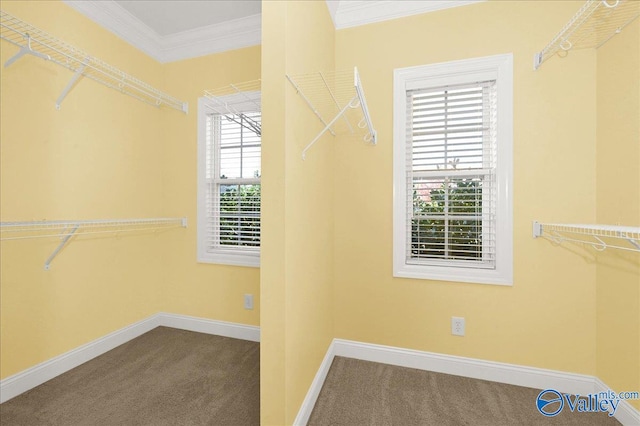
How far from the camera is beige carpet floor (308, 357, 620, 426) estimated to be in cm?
160

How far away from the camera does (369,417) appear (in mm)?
1626

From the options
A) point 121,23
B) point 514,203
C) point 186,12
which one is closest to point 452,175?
point 514,203

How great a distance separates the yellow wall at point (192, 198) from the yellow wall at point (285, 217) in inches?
45.0

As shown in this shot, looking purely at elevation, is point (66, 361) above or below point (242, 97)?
below

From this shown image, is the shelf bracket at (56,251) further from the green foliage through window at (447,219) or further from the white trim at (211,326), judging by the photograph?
the green foliage through window at (447,219)

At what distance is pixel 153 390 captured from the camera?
187 centimetres

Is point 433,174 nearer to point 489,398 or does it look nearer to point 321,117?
point 321,117

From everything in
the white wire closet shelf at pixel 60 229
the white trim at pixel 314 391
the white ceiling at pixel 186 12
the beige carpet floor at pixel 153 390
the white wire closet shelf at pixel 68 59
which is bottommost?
the beige carpet floor at pixel 153 390

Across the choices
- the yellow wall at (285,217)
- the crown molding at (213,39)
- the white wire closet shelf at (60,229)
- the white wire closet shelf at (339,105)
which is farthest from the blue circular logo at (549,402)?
the crown molding at (213,39)

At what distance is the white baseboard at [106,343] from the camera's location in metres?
1.80

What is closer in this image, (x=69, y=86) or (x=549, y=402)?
(x=549, y=402)

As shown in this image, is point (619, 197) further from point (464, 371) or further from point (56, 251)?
point (56, 251)

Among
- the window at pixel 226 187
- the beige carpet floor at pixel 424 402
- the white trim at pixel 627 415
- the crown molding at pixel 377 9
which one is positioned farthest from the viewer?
the window at pixel 226 187

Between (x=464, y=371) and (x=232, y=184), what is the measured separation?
8.07ft
